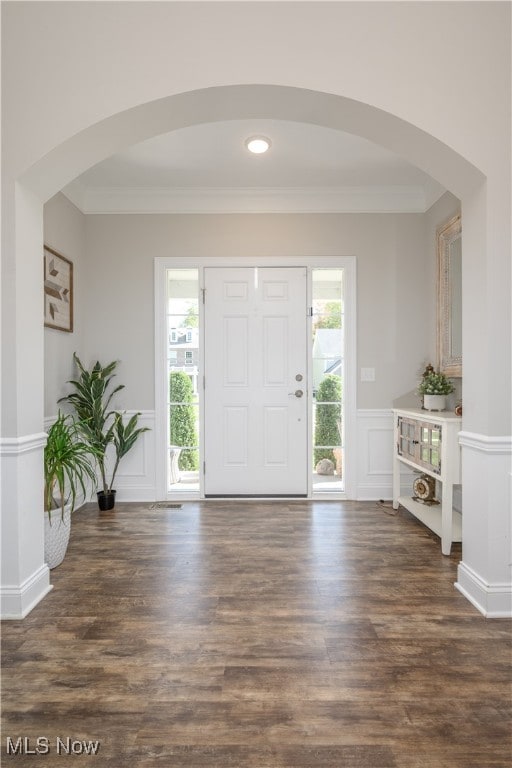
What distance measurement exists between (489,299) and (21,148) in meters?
2.28

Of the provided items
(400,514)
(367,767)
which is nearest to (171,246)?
(400,514)

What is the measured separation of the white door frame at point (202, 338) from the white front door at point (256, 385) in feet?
0.29

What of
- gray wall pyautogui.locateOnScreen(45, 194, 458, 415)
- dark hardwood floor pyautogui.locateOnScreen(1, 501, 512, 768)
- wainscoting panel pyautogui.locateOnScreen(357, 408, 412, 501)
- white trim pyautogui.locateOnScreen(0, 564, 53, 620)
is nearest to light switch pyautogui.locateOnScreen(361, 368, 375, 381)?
gray wall pyautogui.locateOnScreen(45, 194, 458, 415)

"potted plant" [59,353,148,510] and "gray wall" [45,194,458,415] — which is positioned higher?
"gray wall" [45,194,458,415]

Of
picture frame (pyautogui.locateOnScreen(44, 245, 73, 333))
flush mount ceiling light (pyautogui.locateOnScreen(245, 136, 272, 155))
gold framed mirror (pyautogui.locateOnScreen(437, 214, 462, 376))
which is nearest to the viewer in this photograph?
flush mount ceiling light (pyautogui.locateOnScreen(245, 136, 272, 155))

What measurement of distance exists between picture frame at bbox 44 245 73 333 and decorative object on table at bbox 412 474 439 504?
9.92 ft

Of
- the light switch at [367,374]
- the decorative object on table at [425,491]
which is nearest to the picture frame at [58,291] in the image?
the light switch at [367,374]

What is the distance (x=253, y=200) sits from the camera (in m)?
3.86

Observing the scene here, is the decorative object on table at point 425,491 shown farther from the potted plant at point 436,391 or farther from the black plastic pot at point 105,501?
the black plastic pot at point 105,501

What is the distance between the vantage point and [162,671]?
164 centimetres

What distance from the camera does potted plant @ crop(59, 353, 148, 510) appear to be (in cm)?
357

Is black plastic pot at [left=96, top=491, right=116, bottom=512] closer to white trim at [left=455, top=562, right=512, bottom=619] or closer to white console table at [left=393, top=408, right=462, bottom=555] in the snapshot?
white console table at [left=393, top=408, right=462, bottom=555]

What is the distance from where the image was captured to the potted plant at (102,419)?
357cm

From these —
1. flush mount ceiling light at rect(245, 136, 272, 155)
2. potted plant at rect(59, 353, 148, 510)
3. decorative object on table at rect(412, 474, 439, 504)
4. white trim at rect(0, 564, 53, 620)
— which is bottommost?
white trim at rect(0, 564, 53, 620)
